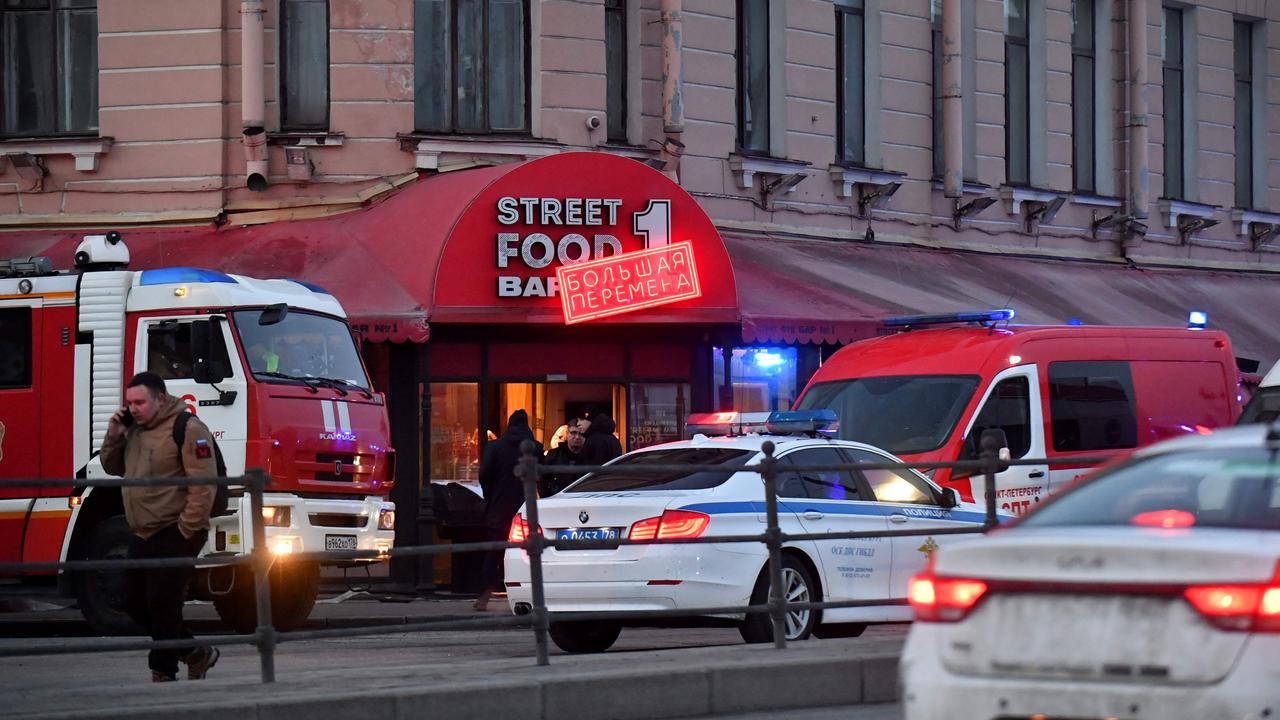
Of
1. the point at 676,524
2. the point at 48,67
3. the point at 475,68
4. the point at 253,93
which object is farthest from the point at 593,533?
the point at 48,67

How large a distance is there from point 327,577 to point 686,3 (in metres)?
7.58

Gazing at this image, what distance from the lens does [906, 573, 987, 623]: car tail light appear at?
6172 millimetres

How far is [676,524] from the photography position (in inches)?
491

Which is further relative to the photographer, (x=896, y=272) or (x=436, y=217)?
(x=896, y=272)

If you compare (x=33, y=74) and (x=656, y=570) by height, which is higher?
(x=33, y=74)

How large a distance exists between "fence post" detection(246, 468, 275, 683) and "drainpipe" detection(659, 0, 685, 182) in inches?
521

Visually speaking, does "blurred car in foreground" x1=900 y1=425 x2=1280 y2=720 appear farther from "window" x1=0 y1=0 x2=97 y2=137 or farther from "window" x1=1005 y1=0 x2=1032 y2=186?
"window" x1=1005 y1=0 x2=1032 y2=186

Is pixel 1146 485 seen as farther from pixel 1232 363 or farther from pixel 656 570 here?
pixel 1232 363

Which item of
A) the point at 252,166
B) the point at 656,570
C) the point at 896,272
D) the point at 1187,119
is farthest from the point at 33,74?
the point at 1187,119

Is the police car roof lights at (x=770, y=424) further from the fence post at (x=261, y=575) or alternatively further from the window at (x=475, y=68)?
the window at (x=475, y=68)

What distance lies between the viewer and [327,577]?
813 inches

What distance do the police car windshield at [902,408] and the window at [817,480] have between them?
2.39m

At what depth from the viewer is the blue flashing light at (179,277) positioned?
16.0m

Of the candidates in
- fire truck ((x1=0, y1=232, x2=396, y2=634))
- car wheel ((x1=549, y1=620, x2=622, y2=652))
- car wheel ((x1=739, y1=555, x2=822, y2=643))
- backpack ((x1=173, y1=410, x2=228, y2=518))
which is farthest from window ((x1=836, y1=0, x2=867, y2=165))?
backpack ((x1=173, y1=410, x2=228, y2=518))
